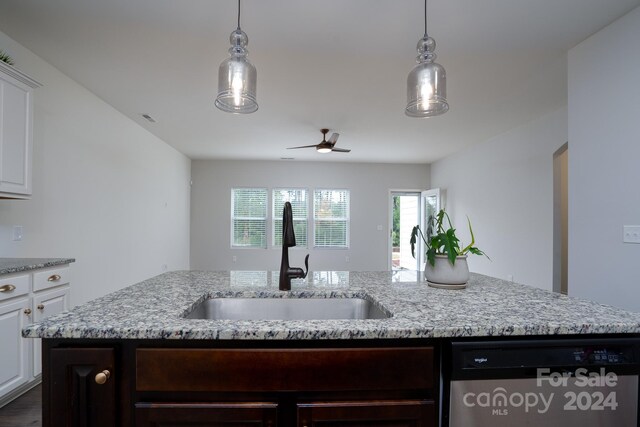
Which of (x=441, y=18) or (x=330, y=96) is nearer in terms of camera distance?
(x=441, y=18)

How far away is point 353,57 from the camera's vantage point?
8.66 ft

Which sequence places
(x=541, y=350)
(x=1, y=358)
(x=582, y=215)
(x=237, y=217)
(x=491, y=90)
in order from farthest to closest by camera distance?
(x=237, y=217) < (x=491, y=90) < (x=582, y=215) < (x=1, y=358) < (x=541, y=350)

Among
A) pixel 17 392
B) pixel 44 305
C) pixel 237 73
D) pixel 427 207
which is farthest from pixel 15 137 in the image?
pixel 427 207

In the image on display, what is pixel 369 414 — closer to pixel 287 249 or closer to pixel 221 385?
pixel 221 385

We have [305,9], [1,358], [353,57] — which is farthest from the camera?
[353,57]

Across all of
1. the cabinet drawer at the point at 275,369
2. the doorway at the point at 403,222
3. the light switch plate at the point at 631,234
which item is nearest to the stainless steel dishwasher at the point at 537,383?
the cabinet drawer at the point at 275,369

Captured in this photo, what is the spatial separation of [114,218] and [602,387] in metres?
4.40

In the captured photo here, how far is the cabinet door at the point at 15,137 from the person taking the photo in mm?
2053

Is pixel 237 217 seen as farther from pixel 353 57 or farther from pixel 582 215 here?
pixel 582 215

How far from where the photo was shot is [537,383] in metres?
0.91

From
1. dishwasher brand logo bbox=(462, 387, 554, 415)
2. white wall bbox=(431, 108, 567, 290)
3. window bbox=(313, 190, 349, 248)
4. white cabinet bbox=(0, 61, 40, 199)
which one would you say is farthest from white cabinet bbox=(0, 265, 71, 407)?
window bbox=(313, 190, 349, 248)

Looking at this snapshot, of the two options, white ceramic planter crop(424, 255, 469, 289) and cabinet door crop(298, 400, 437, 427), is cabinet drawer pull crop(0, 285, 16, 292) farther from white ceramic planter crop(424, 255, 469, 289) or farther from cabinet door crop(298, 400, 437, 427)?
white ceramic planter crop(424, 255, 469, 289)

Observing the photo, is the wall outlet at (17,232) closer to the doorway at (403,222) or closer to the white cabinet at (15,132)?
the white cabinet at (15,132)

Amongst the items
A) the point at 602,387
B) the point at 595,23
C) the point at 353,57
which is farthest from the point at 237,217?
the point at 602,387
